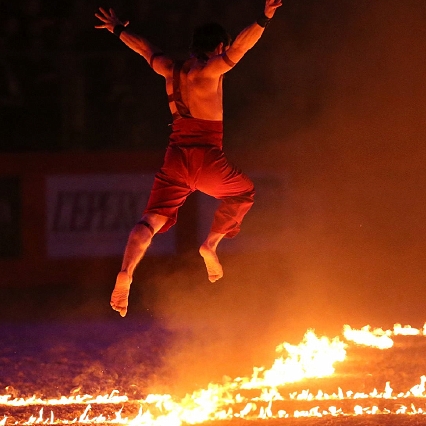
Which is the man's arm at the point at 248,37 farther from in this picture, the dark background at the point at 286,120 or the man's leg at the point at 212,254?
the dark background at the point at 286,120

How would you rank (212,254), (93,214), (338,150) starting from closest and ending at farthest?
(212,254) < (93,214) < (338,150)

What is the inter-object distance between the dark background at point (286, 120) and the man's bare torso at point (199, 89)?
14.7ft

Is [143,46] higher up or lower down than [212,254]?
higher up

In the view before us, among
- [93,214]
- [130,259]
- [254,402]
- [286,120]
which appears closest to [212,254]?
[130,259]

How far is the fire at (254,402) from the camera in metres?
5.02

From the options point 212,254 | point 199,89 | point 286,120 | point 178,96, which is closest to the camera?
point 199,89

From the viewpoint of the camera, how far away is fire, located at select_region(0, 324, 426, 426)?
16.5ft

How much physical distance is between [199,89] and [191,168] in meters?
0.52

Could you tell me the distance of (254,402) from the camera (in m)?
5.29

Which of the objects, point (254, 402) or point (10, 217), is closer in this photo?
point (254, 402)

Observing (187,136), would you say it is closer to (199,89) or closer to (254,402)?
(199,89)

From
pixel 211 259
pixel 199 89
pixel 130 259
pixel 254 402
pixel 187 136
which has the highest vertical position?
pixel 199 89

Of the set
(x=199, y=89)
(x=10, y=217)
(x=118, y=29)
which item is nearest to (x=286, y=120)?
(x=10, y=217)

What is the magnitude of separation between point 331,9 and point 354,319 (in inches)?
171
